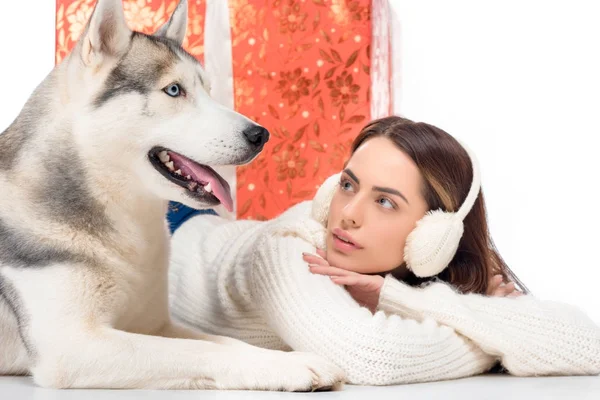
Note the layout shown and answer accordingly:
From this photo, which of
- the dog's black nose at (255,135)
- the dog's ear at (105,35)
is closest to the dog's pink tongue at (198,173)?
the dog's black nose at (255,135)

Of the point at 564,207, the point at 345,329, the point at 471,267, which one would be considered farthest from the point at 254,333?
the point at 564,207

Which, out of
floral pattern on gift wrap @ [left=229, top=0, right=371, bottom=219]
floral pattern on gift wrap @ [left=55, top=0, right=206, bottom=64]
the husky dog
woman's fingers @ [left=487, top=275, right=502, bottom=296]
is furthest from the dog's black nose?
floral pattern on gift wrap @ [left=55, top=0, right=206, bottom=64]

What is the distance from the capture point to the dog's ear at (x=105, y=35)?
1630mm

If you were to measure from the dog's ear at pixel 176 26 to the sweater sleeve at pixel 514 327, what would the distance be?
2.50ft

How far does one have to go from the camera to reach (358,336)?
1.70 m

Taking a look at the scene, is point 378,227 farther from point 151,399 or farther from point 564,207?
point 564,207

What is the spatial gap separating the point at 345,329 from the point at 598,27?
230 centimetres

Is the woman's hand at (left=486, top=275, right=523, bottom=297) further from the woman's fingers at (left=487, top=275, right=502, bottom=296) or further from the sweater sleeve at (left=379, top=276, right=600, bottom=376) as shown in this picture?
the sweater sleeve at (left=379, top=276, right=600, bottom=376)

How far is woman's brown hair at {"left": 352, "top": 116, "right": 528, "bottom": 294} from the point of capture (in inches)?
78.0

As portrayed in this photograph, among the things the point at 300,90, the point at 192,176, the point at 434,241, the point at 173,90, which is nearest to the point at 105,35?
the point at 173,90

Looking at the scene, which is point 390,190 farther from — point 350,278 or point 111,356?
point 111,356

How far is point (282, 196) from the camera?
3.28 meters

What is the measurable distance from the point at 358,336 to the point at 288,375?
0.23 metres

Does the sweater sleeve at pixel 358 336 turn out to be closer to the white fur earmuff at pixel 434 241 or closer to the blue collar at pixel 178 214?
the white fur earmuff at pixel 434 241
